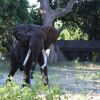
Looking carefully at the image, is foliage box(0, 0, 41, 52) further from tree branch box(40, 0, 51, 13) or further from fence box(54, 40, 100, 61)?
fence box(54, 40, 100, 61)

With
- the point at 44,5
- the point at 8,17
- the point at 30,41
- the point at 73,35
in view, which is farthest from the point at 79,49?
the point at 30,41

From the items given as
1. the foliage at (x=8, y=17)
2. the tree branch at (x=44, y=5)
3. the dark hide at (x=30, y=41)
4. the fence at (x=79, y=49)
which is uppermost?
the tree branch at (x=44, y=5)

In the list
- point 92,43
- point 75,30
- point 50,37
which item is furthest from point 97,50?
point 50,37

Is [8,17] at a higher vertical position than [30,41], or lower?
higher

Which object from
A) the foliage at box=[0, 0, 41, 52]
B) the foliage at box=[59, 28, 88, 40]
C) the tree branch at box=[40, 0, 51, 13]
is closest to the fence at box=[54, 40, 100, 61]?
the foliage at box=[59, 28, 88, 40]

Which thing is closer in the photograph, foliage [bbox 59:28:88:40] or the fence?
the fence

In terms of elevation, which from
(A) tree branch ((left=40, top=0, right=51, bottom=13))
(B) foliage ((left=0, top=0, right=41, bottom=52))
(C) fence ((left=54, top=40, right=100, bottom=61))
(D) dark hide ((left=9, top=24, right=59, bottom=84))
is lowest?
(C) fence ((left=54, top=40, right=100, bottom=61))

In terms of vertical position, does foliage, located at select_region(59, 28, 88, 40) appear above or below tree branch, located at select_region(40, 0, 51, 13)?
below

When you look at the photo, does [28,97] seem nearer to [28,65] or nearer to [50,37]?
[28,65]

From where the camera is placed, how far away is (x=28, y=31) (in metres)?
9.55

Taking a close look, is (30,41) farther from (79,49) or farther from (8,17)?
(79,49)

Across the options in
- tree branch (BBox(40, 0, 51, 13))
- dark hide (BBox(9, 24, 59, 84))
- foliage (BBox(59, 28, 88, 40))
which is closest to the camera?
dark hide (BBox(9, 24, 59, 84))

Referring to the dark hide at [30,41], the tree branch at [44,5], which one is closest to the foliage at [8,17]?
the tree branch at [44,5]

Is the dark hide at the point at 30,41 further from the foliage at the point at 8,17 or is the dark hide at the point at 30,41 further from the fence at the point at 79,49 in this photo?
the fence at the point at 79,49
